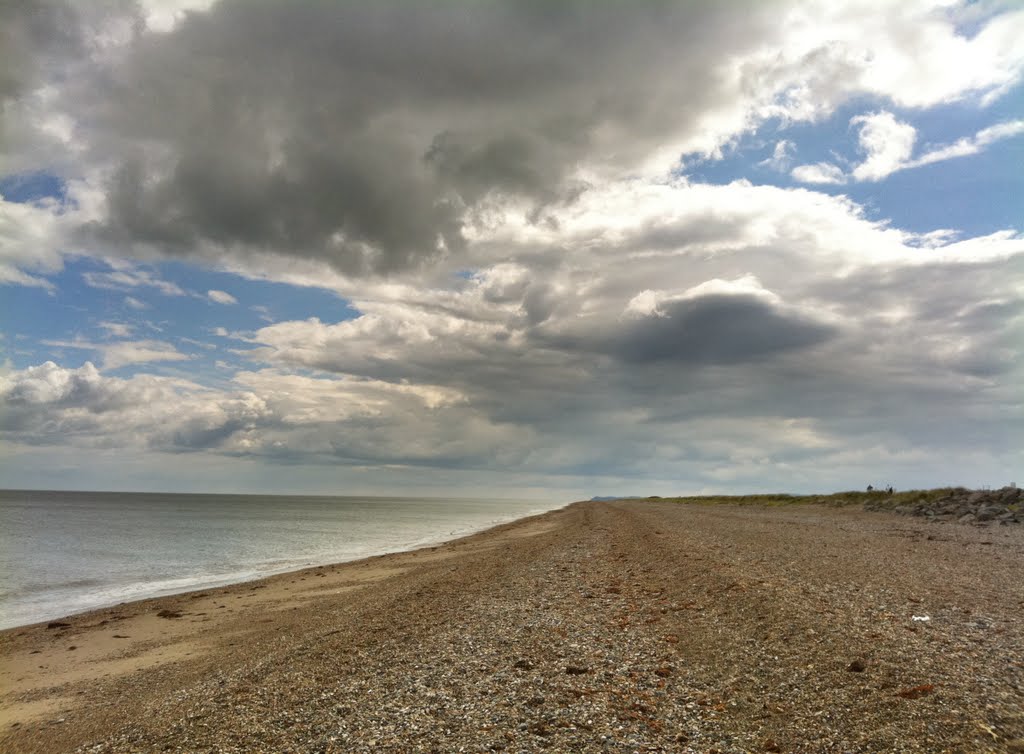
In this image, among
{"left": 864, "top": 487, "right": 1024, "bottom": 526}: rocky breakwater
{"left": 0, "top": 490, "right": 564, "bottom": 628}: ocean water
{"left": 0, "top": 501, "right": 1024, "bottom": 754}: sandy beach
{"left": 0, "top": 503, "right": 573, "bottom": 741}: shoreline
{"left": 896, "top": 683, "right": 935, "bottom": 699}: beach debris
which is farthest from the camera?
{"left": 864, "top": 487, "right": 1024, "bottom": 526}: rocky breakwater

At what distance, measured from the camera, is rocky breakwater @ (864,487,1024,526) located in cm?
4197

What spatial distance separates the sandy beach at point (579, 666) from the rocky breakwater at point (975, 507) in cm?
2069

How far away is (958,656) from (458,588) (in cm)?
1731

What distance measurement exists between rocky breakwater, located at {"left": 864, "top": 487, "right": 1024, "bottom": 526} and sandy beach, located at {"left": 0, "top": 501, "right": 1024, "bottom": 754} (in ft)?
67.9

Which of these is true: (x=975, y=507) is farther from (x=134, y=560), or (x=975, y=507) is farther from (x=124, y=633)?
(x=134, y=560)

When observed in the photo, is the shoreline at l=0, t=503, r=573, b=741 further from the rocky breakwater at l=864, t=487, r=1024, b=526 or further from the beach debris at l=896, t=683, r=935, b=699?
the rocky breakwater at l=864, t=487, r=1024, b=526

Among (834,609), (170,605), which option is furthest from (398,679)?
(170,605)

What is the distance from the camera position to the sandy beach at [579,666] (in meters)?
9.38

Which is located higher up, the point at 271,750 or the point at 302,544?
the point at 271,750

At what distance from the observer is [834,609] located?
15.0 m

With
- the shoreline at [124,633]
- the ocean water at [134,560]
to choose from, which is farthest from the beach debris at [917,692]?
the ocean water at [134,560]

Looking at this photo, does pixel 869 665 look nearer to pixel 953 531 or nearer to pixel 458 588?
pixel 458 588

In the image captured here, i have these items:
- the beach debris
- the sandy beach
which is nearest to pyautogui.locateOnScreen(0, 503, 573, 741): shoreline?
the sandy beach

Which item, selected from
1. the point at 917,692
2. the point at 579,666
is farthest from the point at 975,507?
the point at 579,666
